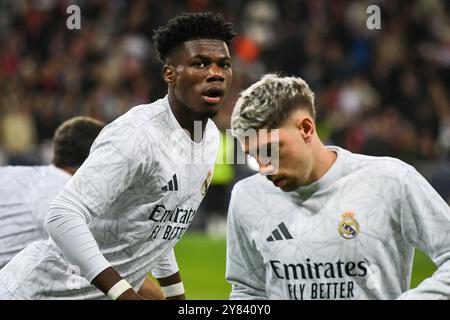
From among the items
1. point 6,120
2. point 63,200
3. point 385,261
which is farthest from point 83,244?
point 6,120

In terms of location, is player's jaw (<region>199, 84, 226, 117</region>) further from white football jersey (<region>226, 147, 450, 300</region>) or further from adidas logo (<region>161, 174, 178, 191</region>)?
white football jersey (<region>226, 147, 450, 300</region>)

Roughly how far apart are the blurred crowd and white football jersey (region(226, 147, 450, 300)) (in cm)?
1032

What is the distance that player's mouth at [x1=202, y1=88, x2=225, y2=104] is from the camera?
14.9 feet

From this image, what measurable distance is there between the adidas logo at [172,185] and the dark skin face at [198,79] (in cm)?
32

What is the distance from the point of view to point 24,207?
213 inches

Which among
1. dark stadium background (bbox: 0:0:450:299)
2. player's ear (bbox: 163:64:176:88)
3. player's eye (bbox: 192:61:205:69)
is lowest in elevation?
dark stadium background (bbox: 0:0:450:299)

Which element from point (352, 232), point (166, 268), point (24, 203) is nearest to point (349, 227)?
point (352, 232)

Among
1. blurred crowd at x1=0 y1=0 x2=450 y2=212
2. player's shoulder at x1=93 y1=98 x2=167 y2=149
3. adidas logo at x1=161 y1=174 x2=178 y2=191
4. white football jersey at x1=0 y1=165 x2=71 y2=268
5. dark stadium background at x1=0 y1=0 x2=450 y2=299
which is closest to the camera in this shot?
player's shoulder at x1=93 y1=98 x2=167 y2=149

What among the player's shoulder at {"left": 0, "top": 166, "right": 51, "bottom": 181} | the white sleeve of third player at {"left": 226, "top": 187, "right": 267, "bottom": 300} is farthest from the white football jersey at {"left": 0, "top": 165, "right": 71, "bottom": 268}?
the white sleeve of third player at {"left": 226, "top": 187, "right": 267, "bottom": 300}

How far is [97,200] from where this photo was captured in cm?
402

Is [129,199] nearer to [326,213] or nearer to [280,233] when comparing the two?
[280,233]

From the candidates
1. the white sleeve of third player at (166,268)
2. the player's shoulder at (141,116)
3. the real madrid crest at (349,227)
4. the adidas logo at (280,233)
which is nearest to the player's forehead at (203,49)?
the player's shoulder at (141,116)

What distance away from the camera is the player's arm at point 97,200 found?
3.91 metres

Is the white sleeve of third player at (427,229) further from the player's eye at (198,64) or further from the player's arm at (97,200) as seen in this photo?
the player's eye at (198,64)
